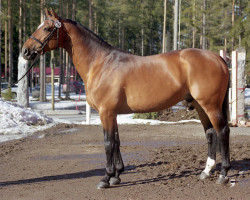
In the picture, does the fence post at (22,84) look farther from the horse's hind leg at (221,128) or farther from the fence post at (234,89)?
the horse's hind leg at (221,128)

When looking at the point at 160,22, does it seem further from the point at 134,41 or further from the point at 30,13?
the point at 30,13

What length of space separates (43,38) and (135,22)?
178 feet

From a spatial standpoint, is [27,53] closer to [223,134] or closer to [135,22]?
[223,134]

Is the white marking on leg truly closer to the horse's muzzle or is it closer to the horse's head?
the horse's head

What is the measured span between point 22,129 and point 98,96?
7054mm

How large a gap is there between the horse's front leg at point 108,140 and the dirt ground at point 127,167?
141mm

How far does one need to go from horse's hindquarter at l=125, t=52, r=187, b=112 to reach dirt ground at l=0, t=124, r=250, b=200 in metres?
1.24

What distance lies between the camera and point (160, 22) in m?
71.6

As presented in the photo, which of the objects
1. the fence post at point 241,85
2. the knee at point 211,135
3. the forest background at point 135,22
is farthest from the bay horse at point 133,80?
the forest background at point 135,22

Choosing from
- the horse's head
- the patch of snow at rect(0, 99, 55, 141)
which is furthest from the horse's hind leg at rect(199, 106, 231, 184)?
the patch of snow at rect(0, 99, 55, 141)

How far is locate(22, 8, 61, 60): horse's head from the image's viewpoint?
5.15 metres

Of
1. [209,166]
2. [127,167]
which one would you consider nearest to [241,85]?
[127,167]

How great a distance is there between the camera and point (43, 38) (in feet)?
17.0

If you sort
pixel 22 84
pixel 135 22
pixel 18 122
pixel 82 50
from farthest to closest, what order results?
pixel 135 22 → pixel 22 84 → pixel 18 122 → pixel 82 50
